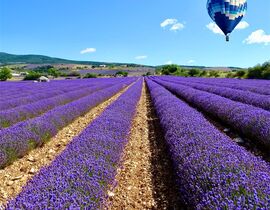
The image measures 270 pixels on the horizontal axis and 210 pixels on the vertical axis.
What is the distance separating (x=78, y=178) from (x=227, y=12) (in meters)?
16.6

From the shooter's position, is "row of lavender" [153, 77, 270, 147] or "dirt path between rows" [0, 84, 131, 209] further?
"row of lavender" [153, 77, 270, 147]

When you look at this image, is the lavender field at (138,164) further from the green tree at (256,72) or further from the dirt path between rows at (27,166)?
the green tree at (256,72)

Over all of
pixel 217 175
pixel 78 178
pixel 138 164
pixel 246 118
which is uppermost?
pixel 217 175

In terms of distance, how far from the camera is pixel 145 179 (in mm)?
4531

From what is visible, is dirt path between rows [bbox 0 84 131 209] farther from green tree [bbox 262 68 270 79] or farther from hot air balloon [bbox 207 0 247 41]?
green tree [bbox 262 68 270 79]

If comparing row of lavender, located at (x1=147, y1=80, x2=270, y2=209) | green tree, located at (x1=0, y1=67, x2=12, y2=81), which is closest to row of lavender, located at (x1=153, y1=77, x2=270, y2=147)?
row of lavender, located at (x1=147, y1=80, x2=270, y2=209)

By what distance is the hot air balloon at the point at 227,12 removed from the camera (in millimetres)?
17312

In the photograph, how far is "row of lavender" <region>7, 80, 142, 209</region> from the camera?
104 inches

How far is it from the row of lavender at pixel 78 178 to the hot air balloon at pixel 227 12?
14.6 metres

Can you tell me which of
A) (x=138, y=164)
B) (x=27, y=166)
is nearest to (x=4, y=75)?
Result: (x=27, y=166)

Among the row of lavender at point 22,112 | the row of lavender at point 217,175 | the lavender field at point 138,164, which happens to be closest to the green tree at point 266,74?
the row of lavender at point 22,112

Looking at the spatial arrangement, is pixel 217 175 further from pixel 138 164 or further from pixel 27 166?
pixel 27 166

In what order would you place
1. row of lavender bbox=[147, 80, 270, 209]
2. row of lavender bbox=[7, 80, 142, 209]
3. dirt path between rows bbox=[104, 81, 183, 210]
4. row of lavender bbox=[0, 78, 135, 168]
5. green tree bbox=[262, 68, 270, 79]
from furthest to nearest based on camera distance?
green tree bbox=[262, 68, 270, 79] → row of lavender bbox=[0, 78, 135, 168] → dirt path between rows bbox=[104, 81, 183, 210] → row of lavender bbox=[7, 80, 142, 209] → row of lavender bbox=[147, 80, 270, 209]

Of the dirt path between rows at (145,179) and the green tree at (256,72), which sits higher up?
the dirt path between rows at (145,179)
